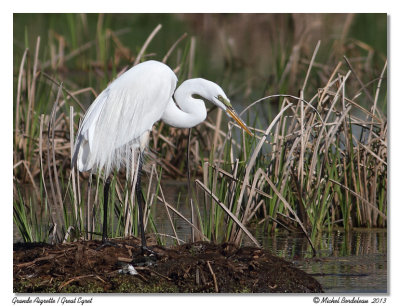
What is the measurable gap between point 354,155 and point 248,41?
187 inches

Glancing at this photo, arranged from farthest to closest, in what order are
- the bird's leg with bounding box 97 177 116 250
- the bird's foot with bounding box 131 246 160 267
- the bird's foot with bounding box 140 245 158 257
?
the bird's leg with bounding box 97 177 116 250 → the bird's foot with bounding box 140 245 158 257 → the bird's foot with bounding box 131 246 160 267

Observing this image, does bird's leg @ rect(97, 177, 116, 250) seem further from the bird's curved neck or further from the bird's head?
the bird's head

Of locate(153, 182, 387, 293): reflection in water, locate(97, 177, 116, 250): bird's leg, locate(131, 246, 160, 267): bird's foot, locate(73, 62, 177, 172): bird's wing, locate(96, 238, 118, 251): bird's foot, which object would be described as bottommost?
locate(153, 182, 387, 293): reflection in water

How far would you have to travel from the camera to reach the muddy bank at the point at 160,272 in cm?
382

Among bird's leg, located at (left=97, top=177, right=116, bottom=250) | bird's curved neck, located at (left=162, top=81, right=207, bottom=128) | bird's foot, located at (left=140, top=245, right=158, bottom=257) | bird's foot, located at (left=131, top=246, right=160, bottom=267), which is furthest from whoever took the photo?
bird's curved neck, located at (left=162, top=81, right=207, bottom=128)

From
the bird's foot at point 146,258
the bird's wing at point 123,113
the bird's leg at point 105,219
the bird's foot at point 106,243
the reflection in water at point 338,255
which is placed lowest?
the reflection in water at point 338,255

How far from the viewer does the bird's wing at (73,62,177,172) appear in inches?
170

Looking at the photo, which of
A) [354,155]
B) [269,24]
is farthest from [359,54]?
[354,155]

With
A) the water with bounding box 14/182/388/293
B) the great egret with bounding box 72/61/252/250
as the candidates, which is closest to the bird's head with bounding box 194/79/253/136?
the great egret with bounding box 72/61/252/250

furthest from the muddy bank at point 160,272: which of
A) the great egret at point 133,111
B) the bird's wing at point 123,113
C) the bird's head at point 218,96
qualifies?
the bird's head at point 218,96

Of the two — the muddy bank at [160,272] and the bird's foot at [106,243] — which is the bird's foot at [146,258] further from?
the bird's foot at [106,243]

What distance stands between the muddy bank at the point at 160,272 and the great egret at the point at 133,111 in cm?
29

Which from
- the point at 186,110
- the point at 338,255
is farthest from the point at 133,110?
the point at 338,255
